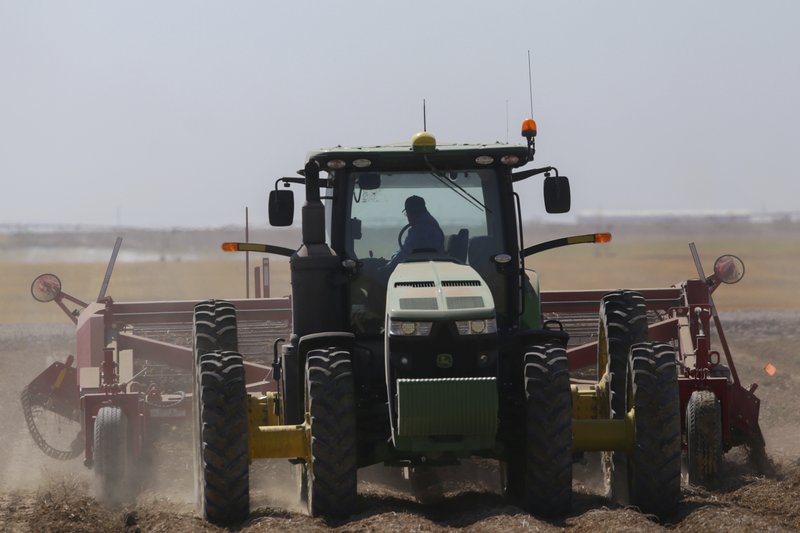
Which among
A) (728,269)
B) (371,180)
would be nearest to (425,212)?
(371,180)

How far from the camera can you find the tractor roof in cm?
926

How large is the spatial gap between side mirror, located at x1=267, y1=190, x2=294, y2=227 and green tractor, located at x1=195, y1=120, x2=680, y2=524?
0.4 inches

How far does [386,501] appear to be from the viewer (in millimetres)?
9250

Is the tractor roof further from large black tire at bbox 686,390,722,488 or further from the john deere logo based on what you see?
large black tire at bbox 686,390,722,488

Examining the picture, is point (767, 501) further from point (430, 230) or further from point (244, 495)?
point (244, 495)

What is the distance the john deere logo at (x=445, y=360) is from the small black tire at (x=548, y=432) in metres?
0.49

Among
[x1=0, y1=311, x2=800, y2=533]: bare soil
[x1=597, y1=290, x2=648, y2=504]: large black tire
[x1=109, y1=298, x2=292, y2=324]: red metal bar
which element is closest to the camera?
[x1=0, y1=311, x2=800, y2=533]: bare soil

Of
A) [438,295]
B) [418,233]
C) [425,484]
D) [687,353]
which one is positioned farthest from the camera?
[687,353]

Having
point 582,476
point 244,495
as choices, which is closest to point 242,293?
point 582,476

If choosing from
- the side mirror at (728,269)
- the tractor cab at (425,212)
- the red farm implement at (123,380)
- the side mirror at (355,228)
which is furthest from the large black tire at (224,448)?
the side mirror at (728,269)

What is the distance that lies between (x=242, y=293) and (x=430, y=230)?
29367 mm

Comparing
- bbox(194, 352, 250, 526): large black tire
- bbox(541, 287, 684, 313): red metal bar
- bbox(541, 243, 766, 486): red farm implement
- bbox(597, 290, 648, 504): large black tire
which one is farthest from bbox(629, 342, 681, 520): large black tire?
bbox(541, 287, 684, 313): red metal bar

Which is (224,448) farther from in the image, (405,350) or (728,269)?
(728,269)

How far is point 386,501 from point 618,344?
219cm
